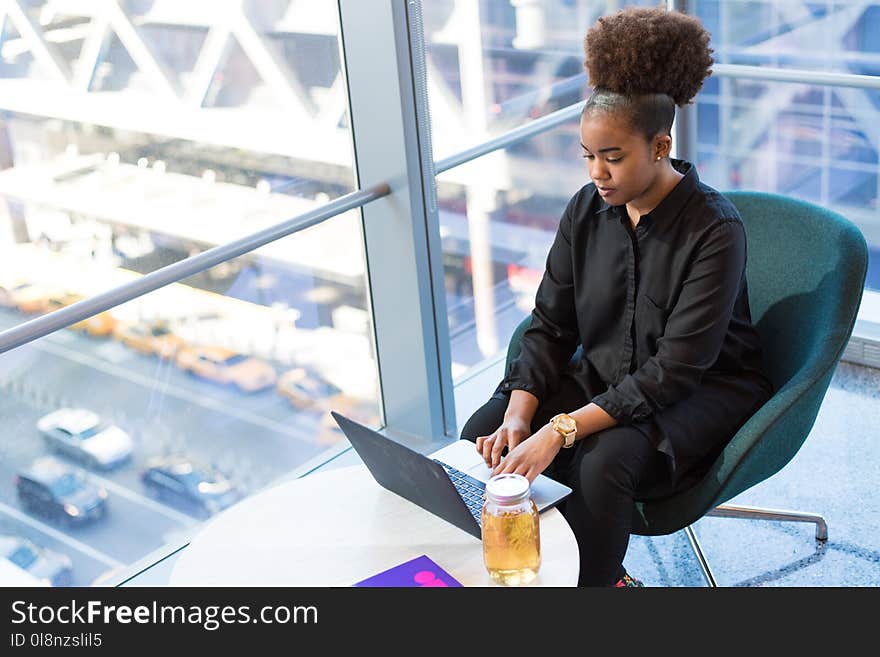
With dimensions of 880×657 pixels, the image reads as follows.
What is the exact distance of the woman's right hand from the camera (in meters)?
2.15

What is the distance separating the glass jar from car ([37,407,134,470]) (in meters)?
1.40

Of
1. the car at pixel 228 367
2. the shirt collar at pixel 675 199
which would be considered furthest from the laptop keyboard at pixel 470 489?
the car at pixel 228 367

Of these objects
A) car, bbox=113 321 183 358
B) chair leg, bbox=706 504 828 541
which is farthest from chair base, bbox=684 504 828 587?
car, bbox=113 321 183 358

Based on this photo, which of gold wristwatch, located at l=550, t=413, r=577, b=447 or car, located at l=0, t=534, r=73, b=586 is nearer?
gold wristwatch, located at l=550, t=413, r=577, b=447

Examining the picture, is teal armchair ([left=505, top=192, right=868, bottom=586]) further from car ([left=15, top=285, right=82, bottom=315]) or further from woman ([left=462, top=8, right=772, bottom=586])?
car ([left=15, top=285, right=82, bottom=315])

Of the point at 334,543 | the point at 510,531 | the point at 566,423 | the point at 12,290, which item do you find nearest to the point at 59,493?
the point at 12,290

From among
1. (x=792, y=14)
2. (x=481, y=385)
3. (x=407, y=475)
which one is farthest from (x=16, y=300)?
(x=792, y=14)

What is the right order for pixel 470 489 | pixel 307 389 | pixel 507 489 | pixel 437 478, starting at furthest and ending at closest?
pixel 307 389
pixel 470 489
pixel 437 478
pixel 507 489

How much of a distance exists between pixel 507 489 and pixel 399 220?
4.87 ft

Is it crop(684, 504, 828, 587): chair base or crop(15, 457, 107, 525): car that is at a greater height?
crop(15, 457, 107, 525): car

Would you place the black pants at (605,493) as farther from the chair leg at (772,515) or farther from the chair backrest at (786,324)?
the chair leg at (772,515)

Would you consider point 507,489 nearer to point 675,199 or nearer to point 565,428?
point 565,428

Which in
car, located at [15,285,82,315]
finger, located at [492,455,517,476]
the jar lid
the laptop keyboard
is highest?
car, located at [15,285,82,315]

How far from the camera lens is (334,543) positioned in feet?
6.36
